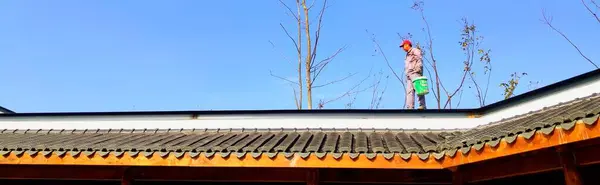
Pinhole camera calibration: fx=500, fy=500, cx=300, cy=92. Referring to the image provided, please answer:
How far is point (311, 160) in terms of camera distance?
4.20 metres

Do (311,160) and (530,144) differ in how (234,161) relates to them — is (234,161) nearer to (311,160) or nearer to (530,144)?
(311,160)

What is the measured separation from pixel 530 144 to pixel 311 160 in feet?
5.53

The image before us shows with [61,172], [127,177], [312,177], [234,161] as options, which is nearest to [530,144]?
[312,177]

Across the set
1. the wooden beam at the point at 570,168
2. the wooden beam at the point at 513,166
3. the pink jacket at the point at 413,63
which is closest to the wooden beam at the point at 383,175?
the wooden beam at the point at 513,166

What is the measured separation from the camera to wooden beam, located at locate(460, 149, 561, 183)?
4.02m

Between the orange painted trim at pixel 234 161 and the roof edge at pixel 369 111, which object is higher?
the roof edge at pixel 369 111

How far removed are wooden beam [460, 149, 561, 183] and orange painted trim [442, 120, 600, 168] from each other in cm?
43

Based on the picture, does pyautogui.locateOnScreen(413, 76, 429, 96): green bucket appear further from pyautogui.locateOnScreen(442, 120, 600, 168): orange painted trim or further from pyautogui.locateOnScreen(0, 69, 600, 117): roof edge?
pyautogui.locateOnScreen(442, 120, 600, 168): orange painted trim

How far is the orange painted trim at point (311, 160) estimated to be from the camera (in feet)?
11.7

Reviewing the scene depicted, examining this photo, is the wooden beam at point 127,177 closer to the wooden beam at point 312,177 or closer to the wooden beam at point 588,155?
the wooden beam at point 312,177

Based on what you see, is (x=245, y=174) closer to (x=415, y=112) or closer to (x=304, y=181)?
(x=304, y=181)

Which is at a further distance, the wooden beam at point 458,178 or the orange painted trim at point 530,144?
the wooden beam at point 458,178

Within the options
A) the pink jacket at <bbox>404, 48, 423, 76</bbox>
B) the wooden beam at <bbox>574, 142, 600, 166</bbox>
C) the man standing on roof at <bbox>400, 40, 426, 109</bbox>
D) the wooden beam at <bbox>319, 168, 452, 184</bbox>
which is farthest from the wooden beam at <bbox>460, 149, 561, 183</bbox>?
the pink jacket at <bbox>404, 48, 423, 76</bbox>

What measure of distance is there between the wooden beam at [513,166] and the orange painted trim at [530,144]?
434 millimetres
